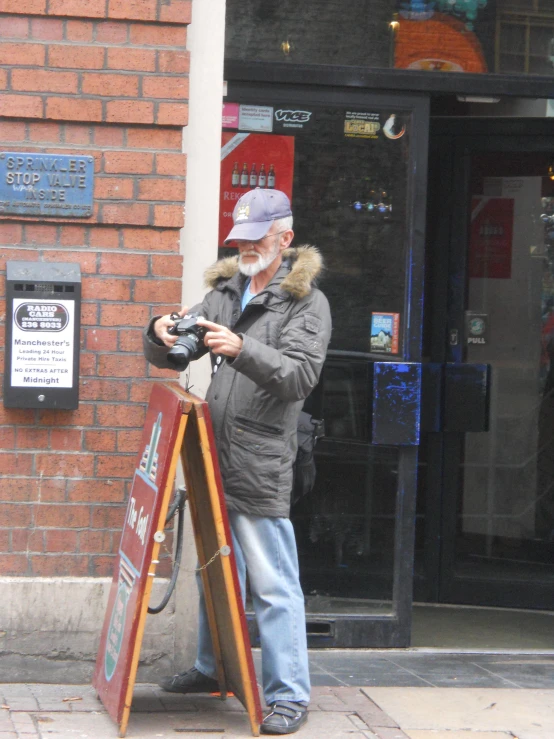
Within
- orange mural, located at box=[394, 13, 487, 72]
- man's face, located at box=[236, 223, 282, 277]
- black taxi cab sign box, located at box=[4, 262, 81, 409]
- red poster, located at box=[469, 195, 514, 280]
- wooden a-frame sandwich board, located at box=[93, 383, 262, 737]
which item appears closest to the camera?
wooden a-frame sandwich board, located at box=[93, 383, 262, 737]

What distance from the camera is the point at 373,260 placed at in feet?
17.9

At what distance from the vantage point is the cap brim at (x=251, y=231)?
4148 millimetres

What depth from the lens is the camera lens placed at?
3789 mm

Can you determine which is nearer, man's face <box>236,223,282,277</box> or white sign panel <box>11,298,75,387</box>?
man's face <box>236,223,282,277</box>

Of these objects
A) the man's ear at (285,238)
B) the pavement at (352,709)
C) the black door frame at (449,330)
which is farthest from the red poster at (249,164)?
the pavement at (352,709)

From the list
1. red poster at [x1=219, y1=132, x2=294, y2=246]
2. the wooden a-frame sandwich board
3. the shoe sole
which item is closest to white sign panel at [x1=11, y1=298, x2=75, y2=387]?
the wooden a-frame sandwich board

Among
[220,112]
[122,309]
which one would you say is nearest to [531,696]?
[122,309]

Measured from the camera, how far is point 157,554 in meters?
4.01

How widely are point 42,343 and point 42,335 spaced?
32 millimetres

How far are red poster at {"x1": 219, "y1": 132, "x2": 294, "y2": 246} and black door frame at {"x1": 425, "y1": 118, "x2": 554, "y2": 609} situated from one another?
138 cm

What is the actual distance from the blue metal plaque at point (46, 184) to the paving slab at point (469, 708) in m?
2.26

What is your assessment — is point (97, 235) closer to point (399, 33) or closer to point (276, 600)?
point (276, 600)

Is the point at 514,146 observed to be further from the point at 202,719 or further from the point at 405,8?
the point at 202,719

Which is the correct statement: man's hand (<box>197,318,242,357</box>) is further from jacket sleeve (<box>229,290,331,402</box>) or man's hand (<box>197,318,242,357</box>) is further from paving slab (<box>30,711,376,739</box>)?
paving slab (<box>30,711,376,739</box>)
